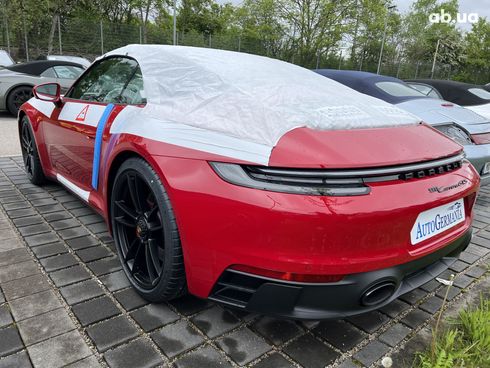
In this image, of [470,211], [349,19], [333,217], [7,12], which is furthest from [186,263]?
[349,19]

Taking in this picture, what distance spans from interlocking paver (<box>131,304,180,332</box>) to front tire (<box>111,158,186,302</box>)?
62 mm

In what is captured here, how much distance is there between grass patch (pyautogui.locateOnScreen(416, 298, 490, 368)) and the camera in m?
1.73

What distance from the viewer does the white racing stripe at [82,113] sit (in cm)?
255

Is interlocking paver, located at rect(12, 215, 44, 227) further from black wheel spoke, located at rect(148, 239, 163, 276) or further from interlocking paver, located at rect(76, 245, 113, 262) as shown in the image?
black wheel spoke, located at rect(148, 239, 163, 276)

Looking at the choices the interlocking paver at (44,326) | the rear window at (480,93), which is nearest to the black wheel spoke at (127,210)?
the interlocking paver at (44,326)

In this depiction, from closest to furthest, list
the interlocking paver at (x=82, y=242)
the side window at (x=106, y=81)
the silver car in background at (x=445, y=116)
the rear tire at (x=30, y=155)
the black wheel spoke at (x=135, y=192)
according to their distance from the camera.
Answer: the black wheel spoke at (x=135, y=192)
the side window at (x=106, y=81)
the interlocking paver at (x=82, y=242)
the silver car in background at (x=445, y=116)
the rear tire at (x=30, y=155)

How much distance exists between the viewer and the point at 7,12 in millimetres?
17484

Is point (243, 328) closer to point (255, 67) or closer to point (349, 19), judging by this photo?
point (255, 67)

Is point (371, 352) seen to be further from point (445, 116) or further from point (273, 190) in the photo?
point (445, 116)

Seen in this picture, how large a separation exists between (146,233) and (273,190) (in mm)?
844

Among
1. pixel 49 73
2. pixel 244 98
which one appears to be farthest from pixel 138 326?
pixel 49 73

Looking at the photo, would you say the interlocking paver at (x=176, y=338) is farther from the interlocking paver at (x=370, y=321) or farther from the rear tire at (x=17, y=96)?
the rear tire at (x=17, y=96)

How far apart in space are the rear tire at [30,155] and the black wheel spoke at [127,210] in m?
1.97

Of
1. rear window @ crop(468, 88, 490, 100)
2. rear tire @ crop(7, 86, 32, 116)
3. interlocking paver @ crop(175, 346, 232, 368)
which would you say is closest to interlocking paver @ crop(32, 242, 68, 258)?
interlocking paver @ crop(175, 346, 232, 368)
